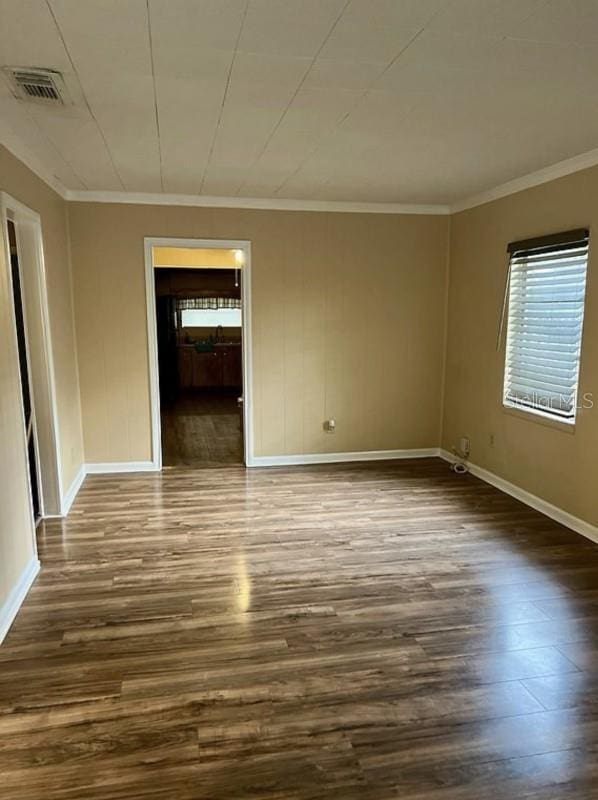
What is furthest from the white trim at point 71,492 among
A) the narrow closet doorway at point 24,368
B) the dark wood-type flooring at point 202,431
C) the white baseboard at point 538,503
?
the white baseboard at point 538,503

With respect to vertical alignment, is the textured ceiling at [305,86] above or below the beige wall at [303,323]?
above

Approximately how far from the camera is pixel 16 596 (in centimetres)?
290

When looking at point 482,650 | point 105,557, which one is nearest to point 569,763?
point 482,650

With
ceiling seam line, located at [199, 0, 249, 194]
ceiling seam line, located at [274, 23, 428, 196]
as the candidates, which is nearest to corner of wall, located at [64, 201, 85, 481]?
ceiling seam line, located at [199, 0, 249, 194]

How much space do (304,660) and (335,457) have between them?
333 cm

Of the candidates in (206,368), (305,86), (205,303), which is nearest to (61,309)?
(305,86)

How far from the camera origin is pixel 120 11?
186cm

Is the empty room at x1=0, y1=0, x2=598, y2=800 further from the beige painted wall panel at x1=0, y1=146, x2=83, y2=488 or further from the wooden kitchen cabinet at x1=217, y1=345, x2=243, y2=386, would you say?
the wooden kitchen cabinet at x1=217, y1=345, x2=243, y2=386

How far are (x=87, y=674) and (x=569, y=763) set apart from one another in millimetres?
1911

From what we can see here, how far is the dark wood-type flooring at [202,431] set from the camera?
589 centimetres

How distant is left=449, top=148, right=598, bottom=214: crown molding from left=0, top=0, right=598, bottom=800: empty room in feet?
0.13

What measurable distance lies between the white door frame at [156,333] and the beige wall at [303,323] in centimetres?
6

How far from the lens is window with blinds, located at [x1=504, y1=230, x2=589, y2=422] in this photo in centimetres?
388

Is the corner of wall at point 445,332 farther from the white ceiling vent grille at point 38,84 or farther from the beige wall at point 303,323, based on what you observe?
the white ceiling vent grille at point 38,84
